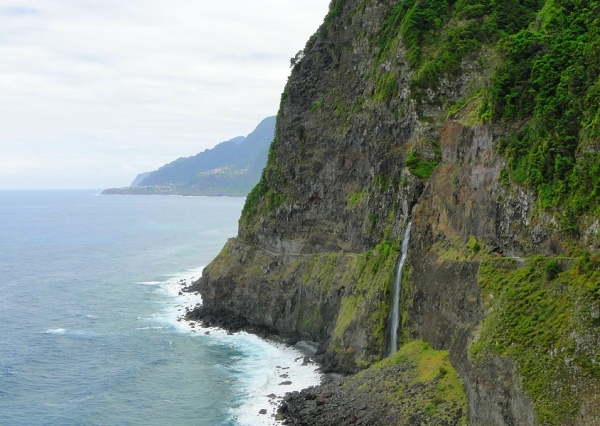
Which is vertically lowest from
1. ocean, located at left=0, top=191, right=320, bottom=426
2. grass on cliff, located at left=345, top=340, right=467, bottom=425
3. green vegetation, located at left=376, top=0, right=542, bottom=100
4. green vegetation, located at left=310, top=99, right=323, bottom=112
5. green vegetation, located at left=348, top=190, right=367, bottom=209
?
ocean, located at left=0, top=191, right=320, bottom=426

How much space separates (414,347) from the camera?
41.5 meters

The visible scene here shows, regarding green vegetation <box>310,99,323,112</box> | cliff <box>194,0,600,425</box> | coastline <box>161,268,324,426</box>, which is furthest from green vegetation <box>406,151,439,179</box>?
green vegetation <box>310,99,323,112</box>

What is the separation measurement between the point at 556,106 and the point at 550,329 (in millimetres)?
13151

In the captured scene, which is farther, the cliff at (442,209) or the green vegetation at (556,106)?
the green vegetation at (556,106)

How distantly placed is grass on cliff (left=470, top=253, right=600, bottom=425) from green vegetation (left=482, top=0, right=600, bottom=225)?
10.6 feet

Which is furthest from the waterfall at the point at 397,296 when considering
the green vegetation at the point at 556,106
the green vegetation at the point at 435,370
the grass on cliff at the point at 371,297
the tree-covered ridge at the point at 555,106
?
the green vegetation at the point at 556,106

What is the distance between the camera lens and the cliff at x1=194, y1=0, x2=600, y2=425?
29.1 m

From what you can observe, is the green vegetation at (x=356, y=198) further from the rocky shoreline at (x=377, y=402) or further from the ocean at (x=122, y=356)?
the rocky shoreline at (x=377, y=402)

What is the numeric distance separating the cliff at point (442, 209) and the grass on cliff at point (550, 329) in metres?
0.08

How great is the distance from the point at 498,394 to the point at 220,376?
1143 inches

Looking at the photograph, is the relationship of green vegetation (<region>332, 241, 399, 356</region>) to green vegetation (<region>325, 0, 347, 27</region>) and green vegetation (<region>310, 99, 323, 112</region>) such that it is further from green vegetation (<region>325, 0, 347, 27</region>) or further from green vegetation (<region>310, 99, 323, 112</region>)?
green vegetation (<region>325, 0, 347, 27</region>)

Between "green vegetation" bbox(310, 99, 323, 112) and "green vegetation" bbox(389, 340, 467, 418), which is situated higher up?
"green vegetation" bbox(310, 99, 323, 112)

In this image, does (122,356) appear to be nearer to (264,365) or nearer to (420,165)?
(264,365)

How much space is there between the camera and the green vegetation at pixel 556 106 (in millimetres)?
30547
